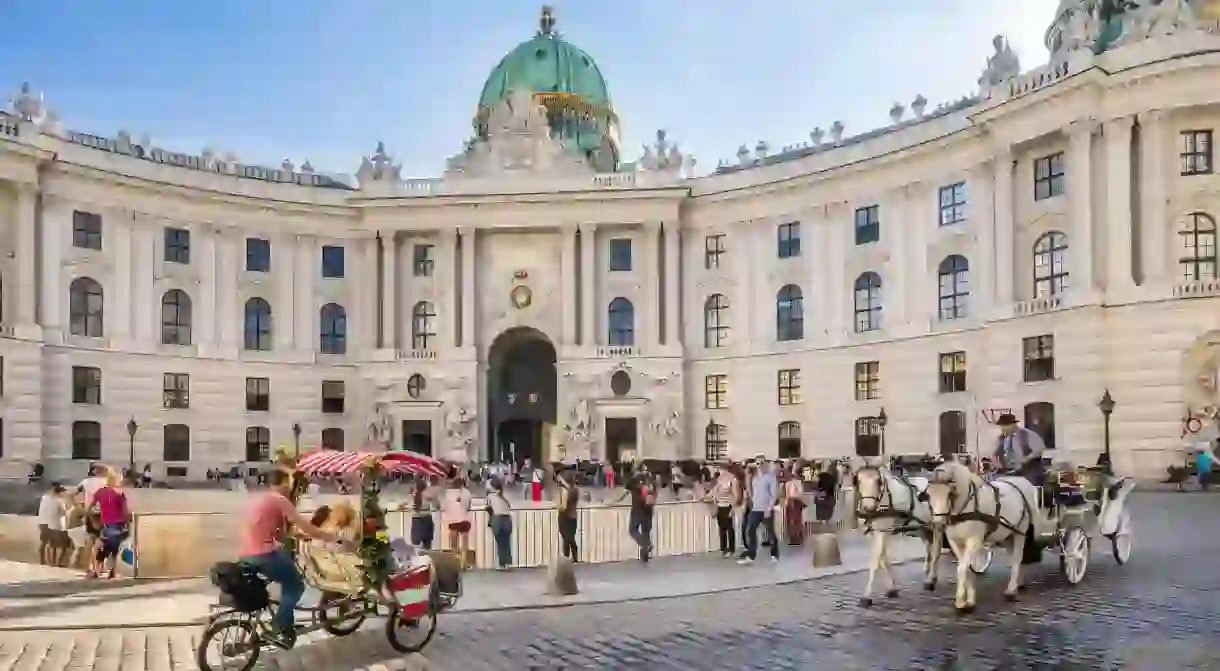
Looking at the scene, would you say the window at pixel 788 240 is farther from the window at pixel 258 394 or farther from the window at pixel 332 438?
the window at pixel 258 394

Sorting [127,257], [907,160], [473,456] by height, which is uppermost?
[907,160]

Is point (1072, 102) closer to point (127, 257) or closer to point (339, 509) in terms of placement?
point (339, 509)

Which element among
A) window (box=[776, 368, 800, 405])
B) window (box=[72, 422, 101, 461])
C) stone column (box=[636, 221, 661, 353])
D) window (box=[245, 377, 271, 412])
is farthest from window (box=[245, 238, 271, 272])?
window (box=[776, 368, 800, 405])

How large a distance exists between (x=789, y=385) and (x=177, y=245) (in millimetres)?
31404

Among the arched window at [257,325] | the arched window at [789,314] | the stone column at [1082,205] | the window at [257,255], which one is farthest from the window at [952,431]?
the window at [257,255]

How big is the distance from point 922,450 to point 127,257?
38.5m

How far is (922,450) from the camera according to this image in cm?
5172

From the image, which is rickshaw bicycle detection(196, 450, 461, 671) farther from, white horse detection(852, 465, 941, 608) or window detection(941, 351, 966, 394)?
Result: window detection(941, 351, 966, 394)

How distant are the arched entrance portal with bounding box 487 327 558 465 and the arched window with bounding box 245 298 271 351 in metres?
11.9

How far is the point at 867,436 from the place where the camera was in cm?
5459

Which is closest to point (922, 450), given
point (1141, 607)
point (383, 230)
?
point (383, 230)

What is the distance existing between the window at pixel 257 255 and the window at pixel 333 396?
6.77 metres

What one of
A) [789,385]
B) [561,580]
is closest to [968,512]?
[561,580]

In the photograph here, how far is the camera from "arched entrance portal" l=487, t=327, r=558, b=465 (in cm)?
6419
